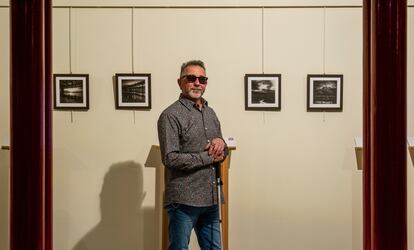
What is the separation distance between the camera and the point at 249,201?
2.91 meters

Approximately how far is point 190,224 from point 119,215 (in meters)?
1.02

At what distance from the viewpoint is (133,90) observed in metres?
2.87

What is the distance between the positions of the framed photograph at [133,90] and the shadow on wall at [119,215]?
37 cm

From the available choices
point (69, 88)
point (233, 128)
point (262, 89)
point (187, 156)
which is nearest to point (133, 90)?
point (69, 88)

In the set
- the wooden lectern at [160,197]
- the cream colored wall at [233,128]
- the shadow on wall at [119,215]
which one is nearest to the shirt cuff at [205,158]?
the wooden lectern at [160,197]

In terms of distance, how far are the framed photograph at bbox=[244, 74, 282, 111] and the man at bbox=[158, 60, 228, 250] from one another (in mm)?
794

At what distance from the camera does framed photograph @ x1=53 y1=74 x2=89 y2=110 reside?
2.86 meters

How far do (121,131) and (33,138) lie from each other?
185 cm

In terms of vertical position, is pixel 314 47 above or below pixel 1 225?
above

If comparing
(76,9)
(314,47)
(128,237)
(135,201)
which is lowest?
(128,237)

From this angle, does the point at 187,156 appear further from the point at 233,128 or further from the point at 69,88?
the point at 69,88

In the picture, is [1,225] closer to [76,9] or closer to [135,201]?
[135,201]

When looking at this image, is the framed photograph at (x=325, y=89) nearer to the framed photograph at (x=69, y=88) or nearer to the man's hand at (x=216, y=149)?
the man's hand at (x=216, y=149)

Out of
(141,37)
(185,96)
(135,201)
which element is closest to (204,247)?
(185,96)
